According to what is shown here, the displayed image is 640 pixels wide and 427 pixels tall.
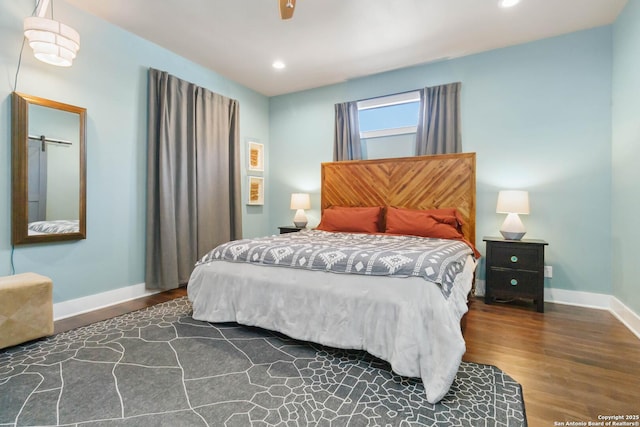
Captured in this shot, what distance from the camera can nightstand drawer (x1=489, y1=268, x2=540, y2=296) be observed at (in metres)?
2.98

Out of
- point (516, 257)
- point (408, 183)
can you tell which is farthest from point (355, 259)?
point (408, 183)

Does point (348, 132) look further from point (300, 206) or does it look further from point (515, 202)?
point (515, 202)

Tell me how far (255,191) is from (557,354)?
160 inches

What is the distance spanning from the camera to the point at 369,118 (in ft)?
14.3

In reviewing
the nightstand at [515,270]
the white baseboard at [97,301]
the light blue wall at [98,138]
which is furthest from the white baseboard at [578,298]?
the light blue wall at [98,138]

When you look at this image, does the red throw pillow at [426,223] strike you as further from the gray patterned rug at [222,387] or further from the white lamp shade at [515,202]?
the gray patterned rug at [222,387]

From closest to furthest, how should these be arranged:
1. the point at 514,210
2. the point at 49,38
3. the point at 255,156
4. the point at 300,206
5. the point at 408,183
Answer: the point at 49,38, the point at 514,210, the point at 408,183, the point at 300,206, the point at 255,156

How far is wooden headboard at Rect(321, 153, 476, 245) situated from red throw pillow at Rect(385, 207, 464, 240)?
0.23 meters

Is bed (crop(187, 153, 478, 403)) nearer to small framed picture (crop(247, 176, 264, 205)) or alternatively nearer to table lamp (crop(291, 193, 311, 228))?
table lamp (crop(291, 193, 311, 228))

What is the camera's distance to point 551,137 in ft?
10.6

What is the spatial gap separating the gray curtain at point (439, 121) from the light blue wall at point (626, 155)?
4.53ft

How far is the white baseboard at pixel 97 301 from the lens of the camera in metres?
2.71

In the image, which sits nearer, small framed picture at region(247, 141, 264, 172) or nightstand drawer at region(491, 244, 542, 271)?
nightstand drawer at region(491, 244, 542, 271)

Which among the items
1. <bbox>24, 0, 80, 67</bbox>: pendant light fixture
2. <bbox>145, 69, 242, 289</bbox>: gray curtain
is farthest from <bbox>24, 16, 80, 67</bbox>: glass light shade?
<bbox>145, 69, 242, 289</bbox>: gray curtain
